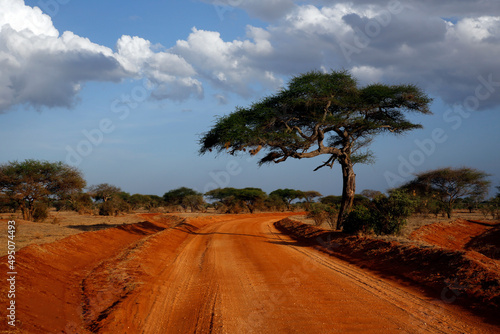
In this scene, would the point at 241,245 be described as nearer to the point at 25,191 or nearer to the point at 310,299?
the point at 310,299

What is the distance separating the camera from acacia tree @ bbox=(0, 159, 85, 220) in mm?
29953

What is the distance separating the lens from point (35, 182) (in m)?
31.2

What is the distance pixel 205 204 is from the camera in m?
70.1

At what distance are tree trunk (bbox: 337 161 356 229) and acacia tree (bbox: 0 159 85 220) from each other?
82.9 ft

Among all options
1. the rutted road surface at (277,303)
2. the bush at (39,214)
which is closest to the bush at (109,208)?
the bush at (39,214)

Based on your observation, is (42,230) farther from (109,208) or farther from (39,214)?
(109,208)

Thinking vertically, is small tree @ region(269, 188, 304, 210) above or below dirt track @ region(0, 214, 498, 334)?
above

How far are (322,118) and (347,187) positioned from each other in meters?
3.94

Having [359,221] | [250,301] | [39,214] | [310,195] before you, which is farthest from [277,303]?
[310,195]

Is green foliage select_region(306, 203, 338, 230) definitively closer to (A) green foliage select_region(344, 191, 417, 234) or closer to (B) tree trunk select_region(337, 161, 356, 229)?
(B) tree trunk select_region(337, 161, 356, 229)

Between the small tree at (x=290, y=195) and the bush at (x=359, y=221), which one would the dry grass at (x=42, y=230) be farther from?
the small tree at (x=290, y=195)

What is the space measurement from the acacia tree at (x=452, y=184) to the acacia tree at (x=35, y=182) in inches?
1432

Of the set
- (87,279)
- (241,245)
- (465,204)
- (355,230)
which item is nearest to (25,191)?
(241,245)

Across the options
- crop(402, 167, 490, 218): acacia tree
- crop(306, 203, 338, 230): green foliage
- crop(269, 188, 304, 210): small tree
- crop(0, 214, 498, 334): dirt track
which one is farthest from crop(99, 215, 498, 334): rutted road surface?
crop(269, 188, 304, 210): small tree
